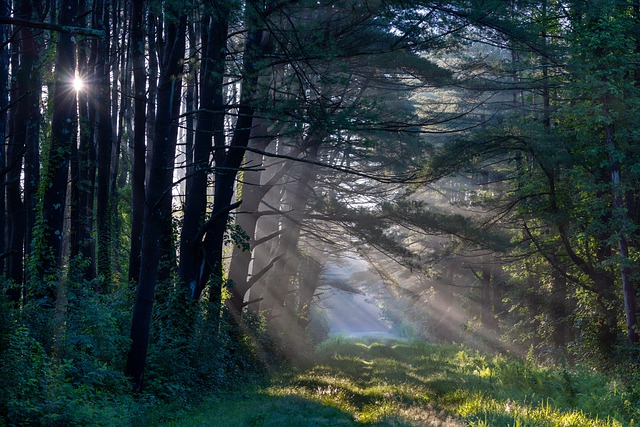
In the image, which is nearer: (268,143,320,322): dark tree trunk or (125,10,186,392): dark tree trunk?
(125,10,186,392): dark tree trunk

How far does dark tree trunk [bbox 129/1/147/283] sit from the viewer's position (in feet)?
40.9

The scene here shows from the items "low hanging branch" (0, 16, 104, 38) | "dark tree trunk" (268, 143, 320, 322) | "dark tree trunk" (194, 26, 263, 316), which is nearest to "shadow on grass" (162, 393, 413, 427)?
"dark tree trunk" (194, 26, 263, 316)

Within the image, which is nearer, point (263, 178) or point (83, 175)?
point (83, 175)

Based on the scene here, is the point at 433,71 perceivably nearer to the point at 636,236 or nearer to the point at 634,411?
the point at 636,236

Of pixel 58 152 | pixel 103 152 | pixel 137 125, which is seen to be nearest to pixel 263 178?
pixel 103 152

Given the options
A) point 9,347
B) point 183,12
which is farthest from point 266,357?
point 9,347

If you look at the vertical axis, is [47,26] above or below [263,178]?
above

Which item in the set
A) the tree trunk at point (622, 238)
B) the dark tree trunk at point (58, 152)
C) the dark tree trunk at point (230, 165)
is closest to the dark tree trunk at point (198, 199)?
the dark tree trunk at point (230, 165)

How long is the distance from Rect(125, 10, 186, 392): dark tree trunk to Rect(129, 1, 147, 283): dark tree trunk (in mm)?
646

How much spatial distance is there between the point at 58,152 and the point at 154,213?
9.91 ft

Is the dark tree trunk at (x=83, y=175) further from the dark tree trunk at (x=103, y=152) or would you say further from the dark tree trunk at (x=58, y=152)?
the dark tree trunk at (x=58, y=152)

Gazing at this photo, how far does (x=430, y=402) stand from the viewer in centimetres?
1279

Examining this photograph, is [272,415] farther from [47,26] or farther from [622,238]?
[622,238]

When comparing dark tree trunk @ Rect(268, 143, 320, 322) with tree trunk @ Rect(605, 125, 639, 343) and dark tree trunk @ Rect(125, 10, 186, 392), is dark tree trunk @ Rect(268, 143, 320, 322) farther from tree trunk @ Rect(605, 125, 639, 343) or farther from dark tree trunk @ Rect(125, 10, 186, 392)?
tree trunk @ Rect(605, 125, 639, 343)
